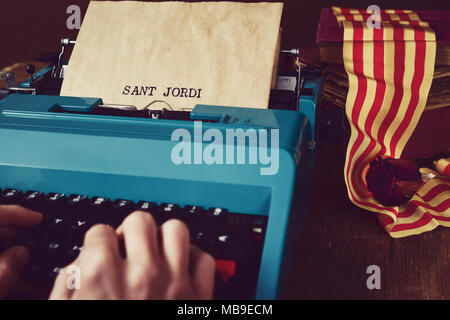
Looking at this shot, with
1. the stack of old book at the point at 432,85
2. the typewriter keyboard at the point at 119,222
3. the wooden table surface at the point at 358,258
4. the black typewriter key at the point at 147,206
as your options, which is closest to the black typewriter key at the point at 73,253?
the typewriter keyboard at the point at 119,222

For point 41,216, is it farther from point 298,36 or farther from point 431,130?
point 298,36

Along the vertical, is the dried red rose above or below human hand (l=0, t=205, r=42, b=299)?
above

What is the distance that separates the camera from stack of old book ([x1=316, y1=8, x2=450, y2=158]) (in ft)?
3.40

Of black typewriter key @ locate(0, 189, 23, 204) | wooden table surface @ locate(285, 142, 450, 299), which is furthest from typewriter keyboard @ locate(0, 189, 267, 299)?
wooden table surface @ locate(285, 142, 450, 299)

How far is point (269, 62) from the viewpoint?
0.96m

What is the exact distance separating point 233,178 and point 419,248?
0.40m

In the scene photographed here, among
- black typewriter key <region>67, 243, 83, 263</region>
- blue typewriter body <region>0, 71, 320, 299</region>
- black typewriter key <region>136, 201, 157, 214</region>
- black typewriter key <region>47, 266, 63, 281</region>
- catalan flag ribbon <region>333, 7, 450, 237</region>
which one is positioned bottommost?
black typewriter key <region>47, 266, 63, 281</region>

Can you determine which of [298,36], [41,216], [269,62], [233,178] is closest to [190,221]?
[233,178]

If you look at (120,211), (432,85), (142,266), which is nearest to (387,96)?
(432,85)

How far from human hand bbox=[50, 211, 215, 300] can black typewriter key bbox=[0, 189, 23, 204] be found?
0.30 metres

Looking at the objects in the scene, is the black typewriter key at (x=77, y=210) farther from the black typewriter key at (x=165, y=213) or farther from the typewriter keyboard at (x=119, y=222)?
the black typewriter key at (x=165, y=213)

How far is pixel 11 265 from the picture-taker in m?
0.67

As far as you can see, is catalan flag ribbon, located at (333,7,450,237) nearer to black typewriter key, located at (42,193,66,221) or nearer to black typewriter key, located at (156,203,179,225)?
black typewriter key, located at (156,203,179,225)

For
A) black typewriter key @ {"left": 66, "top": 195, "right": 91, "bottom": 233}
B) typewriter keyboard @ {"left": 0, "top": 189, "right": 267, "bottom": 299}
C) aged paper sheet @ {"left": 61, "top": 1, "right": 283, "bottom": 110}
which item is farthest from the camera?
aged paper sheet @ {"left": 61, "top": 1, "right": 283, "bottom": 110}
